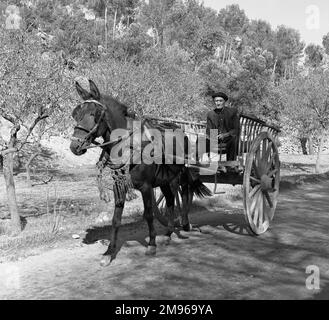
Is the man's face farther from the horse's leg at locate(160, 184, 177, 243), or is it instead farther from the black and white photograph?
the horse's leg at locate(160, 184, 177, 243)

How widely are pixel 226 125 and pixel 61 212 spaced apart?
611 cm

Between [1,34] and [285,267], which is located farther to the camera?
[1,34]

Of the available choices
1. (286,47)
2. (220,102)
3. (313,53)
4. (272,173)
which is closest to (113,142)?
(220,102)

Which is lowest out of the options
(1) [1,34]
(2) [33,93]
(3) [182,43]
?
(2) [33,93]

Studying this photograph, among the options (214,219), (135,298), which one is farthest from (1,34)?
(135,298)

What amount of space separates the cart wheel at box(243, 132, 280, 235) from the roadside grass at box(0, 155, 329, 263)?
60 cm

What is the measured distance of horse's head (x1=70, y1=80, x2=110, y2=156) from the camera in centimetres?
613

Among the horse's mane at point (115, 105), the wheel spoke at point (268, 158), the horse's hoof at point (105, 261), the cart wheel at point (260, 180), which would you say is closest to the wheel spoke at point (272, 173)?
the cart wheel at point (260, 180)

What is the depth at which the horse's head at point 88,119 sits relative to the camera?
6.13 metres

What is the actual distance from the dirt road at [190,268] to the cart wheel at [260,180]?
377mm

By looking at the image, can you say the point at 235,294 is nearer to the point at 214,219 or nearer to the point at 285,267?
the point at 285,267

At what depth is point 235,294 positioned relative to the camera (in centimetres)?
545

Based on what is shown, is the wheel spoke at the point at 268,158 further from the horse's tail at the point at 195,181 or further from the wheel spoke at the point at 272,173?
the horse's tail at the point at 195,181

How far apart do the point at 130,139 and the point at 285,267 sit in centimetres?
Result: 311
